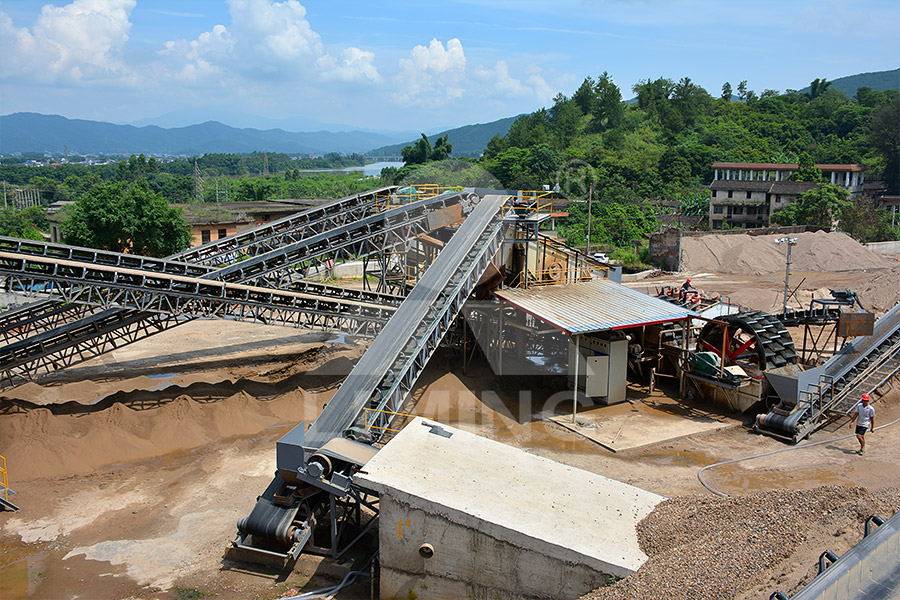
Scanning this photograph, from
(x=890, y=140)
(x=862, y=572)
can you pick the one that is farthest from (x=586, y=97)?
(x=862, y=572)

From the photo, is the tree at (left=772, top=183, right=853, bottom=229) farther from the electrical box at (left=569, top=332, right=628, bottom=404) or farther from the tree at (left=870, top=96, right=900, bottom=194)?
the electrical box at (left=569, top=332, right=628, bottom=404)

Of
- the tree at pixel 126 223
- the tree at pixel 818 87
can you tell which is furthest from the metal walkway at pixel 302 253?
the tree at pixel 818 87

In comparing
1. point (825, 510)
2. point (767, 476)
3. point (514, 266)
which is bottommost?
point (767, 476)

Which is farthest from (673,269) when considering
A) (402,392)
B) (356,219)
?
(402,392)

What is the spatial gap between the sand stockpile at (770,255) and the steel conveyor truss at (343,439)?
102 ft

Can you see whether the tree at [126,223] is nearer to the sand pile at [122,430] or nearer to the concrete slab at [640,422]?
the sand pile at [122,430]

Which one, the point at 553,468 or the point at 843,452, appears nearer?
the point at 553,468

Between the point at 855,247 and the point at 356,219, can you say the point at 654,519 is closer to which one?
the point at 356,219

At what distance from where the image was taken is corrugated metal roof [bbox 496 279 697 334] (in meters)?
20.5

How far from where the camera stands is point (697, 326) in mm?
25609

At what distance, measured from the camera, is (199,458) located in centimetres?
A: 1842

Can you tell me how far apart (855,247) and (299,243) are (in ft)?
127

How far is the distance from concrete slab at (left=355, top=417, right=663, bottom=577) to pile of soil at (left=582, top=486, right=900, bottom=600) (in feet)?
1.48

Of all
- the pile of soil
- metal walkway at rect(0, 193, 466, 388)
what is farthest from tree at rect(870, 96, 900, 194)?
the pile of soil
